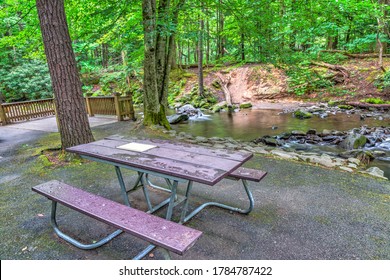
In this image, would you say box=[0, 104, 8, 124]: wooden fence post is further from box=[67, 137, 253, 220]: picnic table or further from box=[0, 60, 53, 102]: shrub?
box=[67, 137, 253, 220]: picnic table

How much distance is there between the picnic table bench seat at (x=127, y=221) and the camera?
5.09 ft

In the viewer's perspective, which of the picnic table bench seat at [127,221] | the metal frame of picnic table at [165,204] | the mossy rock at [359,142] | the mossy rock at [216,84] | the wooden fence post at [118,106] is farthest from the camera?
the mossy rock at [216,84]

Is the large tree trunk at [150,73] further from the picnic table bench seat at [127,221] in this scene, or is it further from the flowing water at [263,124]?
the picnic table bench seat at [127,221]

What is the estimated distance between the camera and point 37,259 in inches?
84.0

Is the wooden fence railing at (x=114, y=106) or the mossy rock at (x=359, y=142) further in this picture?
the wooden fence railing at (x=114, y=106)

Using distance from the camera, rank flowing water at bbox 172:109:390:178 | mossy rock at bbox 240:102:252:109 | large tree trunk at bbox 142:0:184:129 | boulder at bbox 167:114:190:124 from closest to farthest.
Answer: large tree trunk at bbox 142:0:184:129, flowing water at bbox 172:109:390:178, boulder at bbox 167:114:190:124, mossy rock at bbox 240:102:252:109

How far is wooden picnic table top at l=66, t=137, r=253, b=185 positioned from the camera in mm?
1999

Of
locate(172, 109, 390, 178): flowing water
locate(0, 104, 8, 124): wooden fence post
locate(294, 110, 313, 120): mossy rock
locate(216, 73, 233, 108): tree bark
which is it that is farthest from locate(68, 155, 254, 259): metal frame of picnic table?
locate(216, 73, 233, 108): tree bark

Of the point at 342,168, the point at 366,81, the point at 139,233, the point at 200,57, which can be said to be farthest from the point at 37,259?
the point at 366,81

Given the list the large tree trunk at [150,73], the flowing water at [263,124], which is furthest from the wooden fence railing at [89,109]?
the large tree trunk at [150,73]

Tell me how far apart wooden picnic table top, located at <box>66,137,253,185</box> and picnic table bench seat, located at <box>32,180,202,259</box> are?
0.39 meters

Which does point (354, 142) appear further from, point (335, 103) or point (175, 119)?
point (335, 103)

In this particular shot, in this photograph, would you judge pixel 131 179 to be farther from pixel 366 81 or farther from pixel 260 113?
pixel 366 81

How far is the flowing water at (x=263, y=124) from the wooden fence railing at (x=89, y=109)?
2020mm
